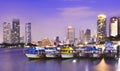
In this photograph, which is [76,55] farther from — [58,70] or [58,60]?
[58,70]

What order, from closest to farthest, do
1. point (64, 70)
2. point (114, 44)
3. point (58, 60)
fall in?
1. point (64, 70)
2. point (58, 60)
3. point (114, 44)

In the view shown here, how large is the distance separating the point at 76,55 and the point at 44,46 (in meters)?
18.0

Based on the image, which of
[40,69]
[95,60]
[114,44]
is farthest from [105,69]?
[114,44]

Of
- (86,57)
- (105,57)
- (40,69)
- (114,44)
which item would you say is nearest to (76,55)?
(86,57)

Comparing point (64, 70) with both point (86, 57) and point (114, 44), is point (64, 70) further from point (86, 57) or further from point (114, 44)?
point (114, 44)

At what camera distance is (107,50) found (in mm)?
100688

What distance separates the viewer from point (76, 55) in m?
97.8

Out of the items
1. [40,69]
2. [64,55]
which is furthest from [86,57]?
[40,69]

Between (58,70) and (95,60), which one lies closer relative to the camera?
(58,70)

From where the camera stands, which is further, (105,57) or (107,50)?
(107,50)

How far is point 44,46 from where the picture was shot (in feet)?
370

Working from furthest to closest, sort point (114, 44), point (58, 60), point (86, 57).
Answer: point (114, 44)
point (86, 57)
point (58, 60)

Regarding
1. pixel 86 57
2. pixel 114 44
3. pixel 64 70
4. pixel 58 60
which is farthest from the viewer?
pixel 114 44

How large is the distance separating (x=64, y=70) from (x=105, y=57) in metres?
27.6
